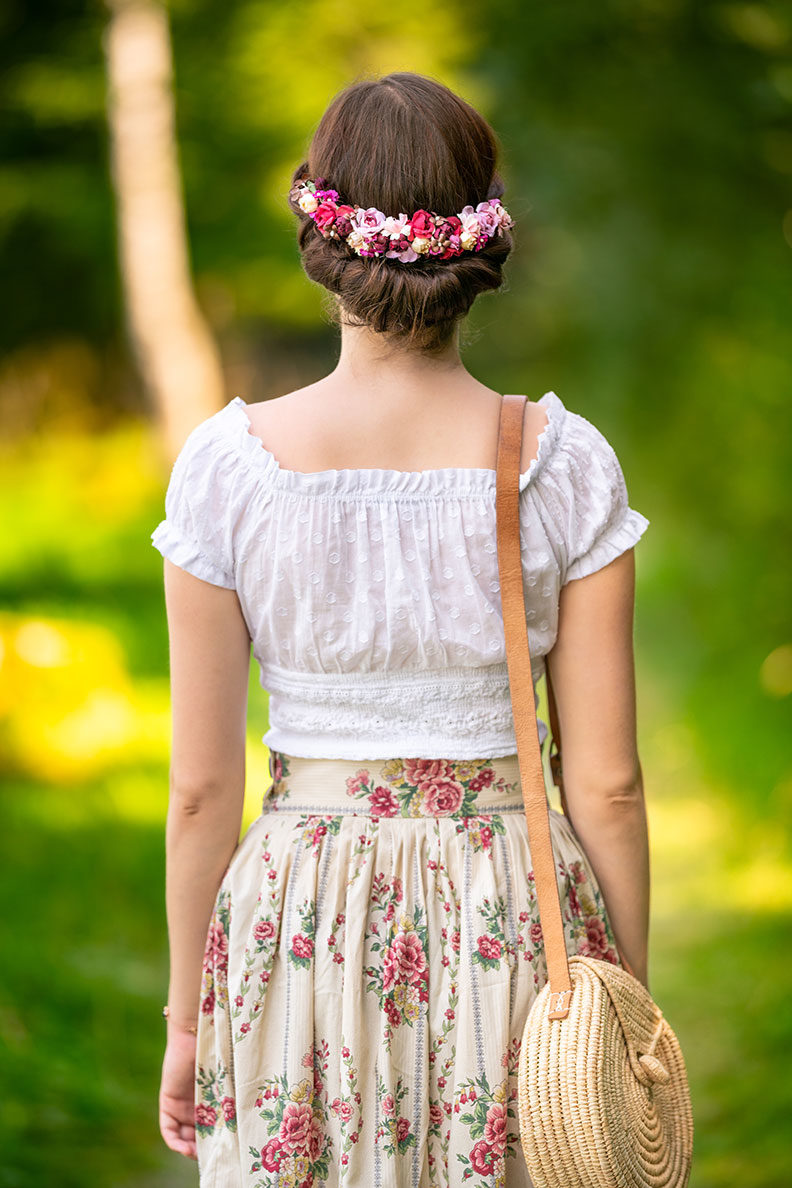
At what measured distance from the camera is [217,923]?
1657 mm

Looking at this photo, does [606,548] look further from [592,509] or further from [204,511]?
[204,511]

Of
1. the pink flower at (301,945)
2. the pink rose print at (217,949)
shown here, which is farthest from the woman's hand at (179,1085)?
the pink flower at (301,945)

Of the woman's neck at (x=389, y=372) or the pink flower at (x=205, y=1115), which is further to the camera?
the pink flower at (x=205, y=1115)

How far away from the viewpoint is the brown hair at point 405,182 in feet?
4.81

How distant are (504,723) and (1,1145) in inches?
79.2

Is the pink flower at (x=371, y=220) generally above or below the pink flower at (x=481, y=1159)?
above

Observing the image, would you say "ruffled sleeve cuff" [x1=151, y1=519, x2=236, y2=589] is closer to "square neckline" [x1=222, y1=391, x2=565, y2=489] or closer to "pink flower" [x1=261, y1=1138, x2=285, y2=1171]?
"square neckline" [x1=222, y1=391, x2=565, y2=489]

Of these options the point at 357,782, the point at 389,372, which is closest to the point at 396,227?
the point at 389,372

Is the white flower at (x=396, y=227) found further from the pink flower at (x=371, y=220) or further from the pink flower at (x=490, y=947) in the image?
the pink flower at (x=490, y=947)

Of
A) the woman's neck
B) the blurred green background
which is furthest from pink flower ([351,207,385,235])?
the blurred green background

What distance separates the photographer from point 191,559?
1552 mm

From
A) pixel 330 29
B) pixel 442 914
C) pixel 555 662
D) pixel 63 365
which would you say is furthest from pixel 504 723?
pixel 330 29

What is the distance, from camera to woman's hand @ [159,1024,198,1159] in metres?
1.71

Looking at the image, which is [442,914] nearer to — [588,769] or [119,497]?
[588,769]
